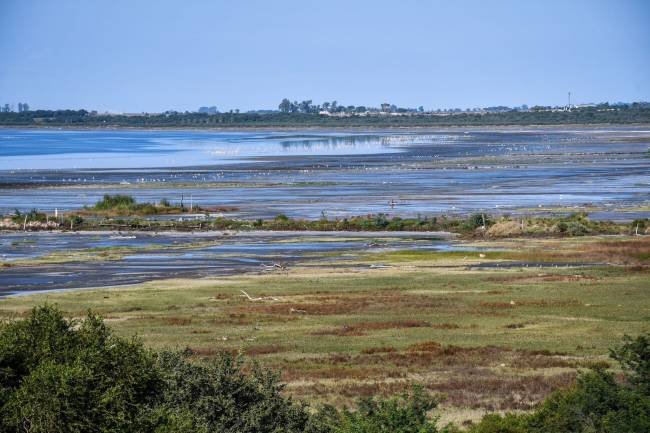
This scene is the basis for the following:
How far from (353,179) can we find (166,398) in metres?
98.2

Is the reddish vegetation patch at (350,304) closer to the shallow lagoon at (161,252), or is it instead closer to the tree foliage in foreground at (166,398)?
the shallow lagoon at (161,252)

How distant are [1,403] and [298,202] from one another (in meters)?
74.1

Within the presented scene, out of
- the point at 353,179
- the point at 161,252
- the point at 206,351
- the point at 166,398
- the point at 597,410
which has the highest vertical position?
the point at 166,398

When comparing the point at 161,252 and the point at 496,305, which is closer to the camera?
the point at 496,305

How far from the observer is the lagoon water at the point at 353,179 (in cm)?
8631

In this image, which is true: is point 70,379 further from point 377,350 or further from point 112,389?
point 377,350

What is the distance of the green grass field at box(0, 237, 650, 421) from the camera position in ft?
96.0

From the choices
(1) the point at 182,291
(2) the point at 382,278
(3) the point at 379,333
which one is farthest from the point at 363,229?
(3) the point at 379,333

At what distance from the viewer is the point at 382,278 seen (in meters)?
48.9

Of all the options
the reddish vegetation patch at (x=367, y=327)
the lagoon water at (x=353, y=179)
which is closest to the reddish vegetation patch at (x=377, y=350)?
the reddish vegetation patch at (x=367, y=327)

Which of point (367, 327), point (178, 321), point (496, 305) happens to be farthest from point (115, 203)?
point (367, 327)

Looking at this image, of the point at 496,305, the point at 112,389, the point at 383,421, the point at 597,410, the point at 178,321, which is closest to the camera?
the point at 112,389

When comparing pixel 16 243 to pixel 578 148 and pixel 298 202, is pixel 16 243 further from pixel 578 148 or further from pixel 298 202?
pixel 578 148

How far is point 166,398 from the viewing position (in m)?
18.8
